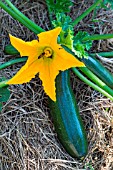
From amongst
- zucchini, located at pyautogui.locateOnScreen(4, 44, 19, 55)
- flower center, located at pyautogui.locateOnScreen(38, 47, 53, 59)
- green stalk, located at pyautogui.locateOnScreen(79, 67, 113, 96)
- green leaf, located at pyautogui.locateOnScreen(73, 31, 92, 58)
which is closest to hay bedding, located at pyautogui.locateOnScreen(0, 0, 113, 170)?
zucchini, located at pyautogui.locateOnScreen(4, 44, 19, 55)

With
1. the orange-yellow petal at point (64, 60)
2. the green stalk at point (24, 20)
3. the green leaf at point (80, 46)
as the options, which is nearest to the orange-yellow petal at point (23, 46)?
the orange-yellow petal at point (64, 60)

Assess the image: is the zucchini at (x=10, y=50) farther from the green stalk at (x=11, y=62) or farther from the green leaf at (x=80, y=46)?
the green leaf at (x=80, y=46)

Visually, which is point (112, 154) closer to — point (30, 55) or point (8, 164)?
point (8, 164)

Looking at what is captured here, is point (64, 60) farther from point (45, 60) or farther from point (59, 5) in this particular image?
point (59, 5)

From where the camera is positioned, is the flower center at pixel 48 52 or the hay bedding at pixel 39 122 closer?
the flower center at pixel 48 52

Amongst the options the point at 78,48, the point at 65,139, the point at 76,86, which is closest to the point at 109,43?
the point at 76,86
